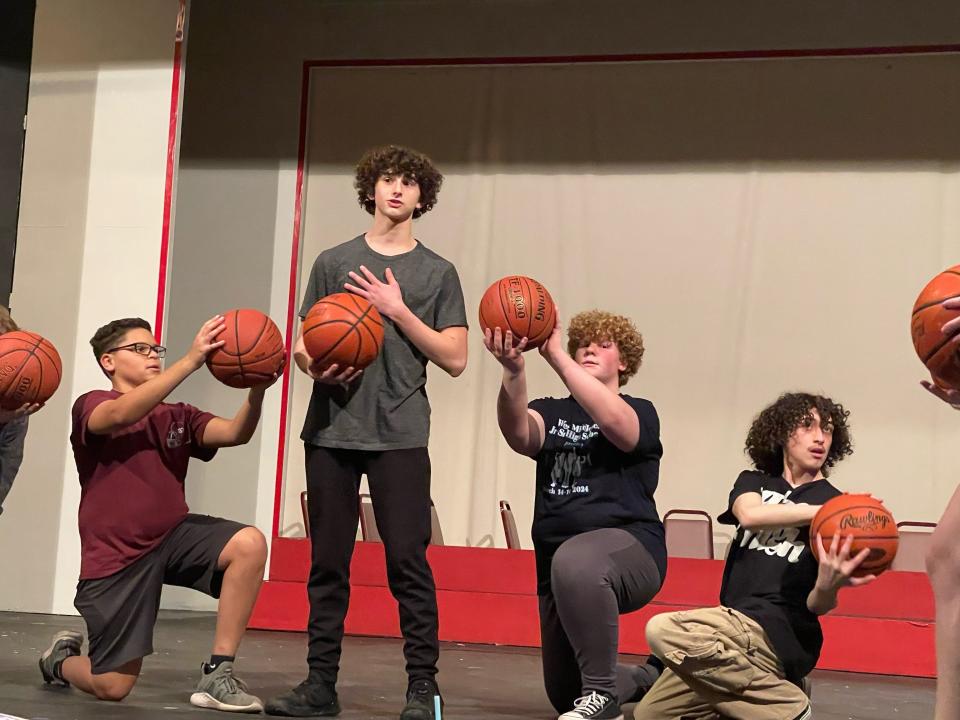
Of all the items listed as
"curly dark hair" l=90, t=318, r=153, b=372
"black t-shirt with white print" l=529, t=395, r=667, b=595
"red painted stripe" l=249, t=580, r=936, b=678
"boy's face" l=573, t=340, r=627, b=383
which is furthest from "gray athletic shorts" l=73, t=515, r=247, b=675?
"red painted stripe" l=249, t=580, r=936, b=678

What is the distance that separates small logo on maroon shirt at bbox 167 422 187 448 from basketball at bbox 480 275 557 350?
101 cm

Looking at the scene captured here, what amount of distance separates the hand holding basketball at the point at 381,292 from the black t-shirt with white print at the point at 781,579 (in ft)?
3.40

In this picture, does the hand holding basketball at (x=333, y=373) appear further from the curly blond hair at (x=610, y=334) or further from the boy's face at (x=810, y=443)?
the boy's face at (x=810, y=443)

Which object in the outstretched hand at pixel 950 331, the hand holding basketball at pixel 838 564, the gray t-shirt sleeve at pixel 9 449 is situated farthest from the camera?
the gray t-shirt sleeve at pixel 9 449

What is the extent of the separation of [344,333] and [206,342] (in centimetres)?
42

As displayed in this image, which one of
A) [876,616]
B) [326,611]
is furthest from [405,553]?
[876,616]

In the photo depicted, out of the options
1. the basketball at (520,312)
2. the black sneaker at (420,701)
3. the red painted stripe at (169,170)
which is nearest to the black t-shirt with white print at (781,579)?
the basketball at (520,312)

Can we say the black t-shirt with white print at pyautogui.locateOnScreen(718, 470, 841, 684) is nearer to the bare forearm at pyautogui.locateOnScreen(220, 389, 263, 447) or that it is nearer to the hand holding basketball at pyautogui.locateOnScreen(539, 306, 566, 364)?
the hand holding basketball at pyautogui.locateOnScreen(539, 306, 566, 364)

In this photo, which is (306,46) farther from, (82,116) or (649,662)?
(649,662)

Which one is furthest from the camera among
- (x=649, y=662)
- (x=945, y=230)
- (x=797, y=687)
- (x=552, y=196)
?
(x=552, y=196)

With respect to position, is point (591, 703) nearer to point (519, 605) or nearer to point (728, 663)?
point (728, 663)

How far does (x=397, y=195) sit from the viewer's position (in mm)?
3371

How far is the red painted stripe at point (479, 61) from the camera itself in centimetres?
677

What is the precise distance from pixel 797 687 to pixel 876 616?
8.20 feet
